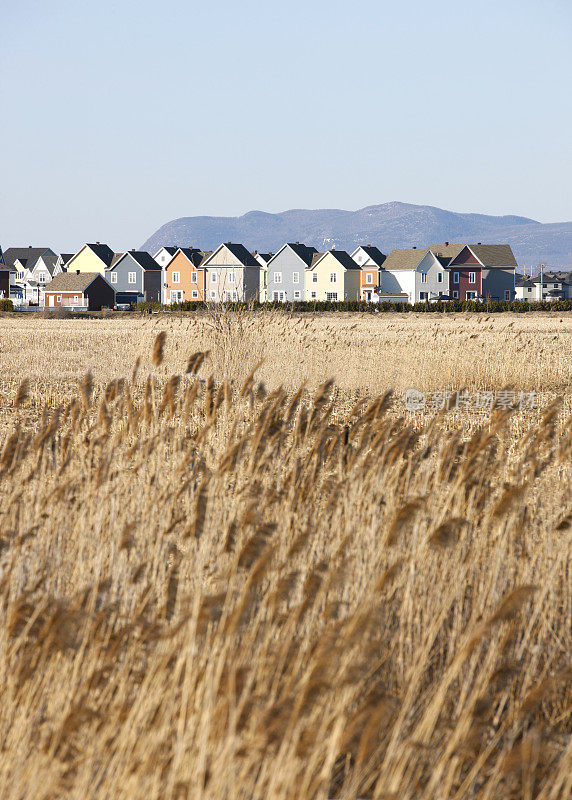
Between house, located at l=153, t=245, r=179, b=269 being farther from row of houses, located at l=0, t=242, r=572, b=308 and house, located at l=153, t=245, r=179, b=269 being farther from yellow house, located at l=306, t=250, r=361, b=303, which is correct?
yellow house, located at l=306, t=250, r=361, b=303

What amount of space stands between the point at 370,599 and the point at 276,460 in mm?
2919

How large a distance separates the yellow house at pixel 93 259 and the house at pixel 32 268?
794 centimetres

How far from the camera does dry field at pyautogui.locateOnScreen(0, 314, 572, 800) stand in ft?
7.93

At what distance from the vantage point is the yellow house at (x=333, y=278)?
85000 millimetres

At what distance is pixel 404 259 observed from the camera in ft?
289

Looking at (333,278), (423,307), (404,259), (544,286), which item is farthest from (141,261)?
(544,286)

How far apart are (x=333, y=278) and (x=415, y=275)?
840 cm

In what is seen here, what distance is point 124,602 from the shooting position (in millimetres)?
3594

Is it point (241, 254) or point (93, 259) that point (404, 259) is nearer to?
point (241, 254)

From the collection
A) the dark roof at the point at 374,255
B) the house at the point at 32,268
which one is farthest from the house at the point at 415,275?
the house at the point at 32,268

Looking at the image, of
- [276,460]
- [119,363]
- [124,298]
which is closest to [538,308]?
[124,298]

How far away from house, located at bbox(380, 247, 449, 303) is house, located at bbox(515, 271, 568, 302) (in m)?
52.1

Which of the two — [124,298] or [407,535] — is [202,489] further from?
[124,298]

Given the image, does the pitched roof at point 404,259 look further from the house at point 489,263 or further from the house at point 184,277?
the house at point 184,277
